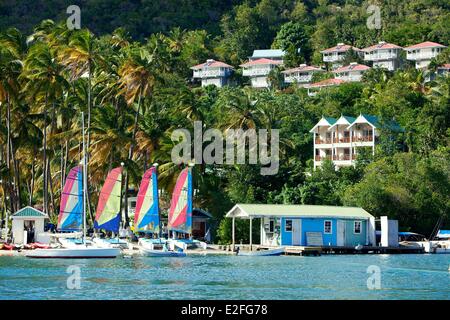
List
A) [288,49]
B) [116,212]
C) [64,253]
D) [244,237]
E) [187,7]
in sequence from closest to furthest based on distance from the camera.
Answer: [64,253]
[116,212]
[244,237]
[288,49]
[187,7]

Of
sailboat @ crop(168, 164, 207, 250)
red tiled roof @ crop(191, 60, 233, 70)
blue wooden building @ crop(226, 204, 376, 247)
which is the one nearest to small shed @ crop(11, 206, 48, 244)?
sailboat @ crop(168, 164, 207, 250)

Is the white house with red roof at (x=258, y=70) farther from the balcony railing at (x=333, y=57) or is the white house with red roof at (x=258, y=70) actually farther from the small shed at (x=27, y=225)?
the small shed at (x=27, y=225)

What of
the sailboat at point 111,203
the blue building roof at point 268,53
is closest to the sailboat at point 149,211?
the sailboat at point 111,203

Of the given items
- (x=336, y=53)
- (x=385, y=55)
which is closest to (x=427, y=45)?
(x=385, y=55)

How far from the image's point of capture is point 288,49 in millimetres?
167875

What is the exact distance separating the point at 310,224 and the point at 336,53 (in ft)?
279

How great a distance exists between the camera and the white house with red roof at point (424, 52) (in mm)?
152625

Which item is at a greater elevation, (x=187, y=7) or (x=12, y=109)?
(x=187, y=7)

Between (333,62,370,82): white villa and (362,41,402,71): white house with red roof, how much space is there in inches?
238

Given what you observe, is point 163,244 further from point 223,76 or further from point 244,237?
point 223,76

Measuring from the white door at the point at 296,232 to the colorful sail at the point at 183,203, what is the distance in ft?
26.1

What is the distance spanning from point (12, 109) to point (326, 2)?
119 m

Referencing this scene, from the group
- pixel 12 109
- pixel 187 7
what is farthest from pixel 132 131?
pixel 187 7
